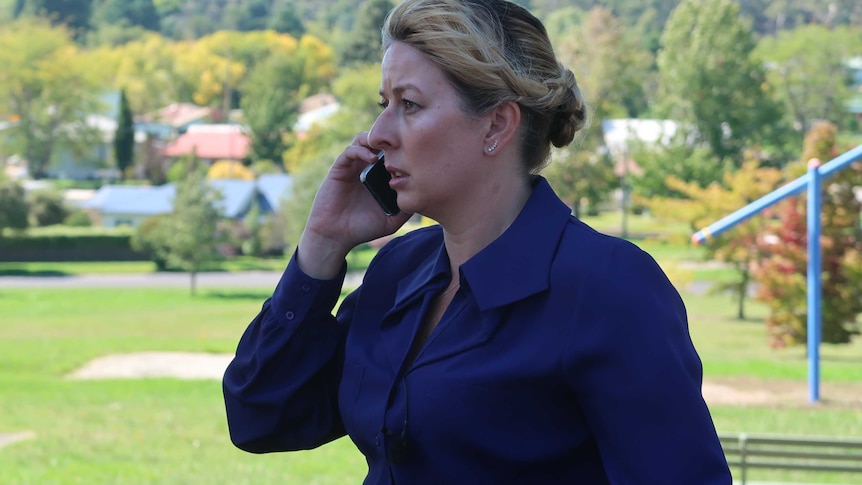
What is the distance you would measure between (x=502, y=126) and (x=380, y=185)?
39cm

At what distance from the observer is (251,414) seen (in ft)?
6.94

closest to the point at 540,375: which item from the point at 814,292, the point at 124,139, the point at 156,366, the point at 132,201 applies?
the point at 814,292

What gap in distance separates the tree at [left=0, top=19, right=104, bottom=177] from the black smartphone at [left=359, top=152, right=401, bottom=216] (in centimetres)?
8264

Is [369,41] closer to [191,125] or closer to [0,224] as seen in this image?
[191,125]

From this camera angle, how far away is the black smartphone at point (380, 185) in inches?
83.8

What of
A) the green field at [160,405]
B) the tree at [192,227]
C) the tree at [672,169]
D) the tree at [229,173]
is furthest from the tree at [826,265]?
the tree at [229,173]

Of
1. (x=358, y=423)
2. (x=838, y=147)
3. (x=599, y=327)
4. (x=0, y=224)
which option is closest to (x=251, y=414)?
(x=358, y=423)

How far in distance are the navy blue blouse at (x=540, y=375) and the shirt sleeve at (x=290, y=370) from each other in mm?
130

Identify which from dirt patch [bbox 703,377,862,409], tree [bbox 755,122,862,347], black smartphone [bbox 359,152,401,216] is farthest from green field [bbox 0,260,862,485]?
black smartphone [bbox 359,152,401,216]

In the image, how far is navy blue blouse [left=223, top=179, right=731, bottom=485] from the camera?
1.61m

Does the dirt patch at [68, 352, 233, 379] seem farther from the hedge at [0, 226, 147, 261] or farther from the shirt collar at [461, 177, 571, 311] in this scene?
the hedge at [0, 226, 147, 261]

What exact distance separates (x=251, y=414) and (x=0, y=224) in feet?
182

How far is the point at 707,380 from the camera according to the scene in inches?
804

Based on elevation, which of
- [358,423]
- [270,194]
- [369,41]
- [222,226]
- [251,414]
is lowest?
[369,41]
